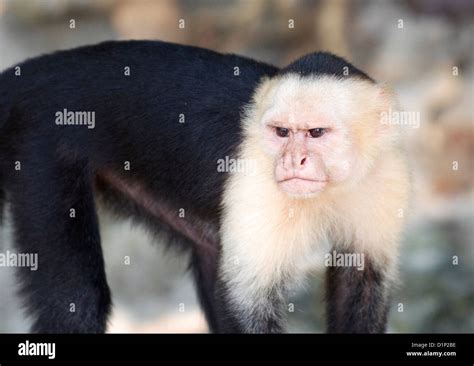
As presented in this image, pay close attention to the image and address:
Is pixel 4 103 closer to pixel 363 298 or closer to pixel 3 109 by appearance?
pixel 3 109

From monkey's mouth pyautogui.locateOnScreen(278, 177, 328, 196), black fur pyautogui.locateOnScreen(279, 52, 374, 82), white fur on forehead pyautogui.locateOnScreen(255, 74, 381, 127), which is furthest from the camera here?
black fur pyautogui.locateOnScreen(279, 52, 374, 82)

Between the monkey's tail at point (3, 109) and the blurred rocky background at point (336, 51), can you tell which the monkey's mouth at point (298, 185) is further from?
the blurred rocky background at point (336, 51)

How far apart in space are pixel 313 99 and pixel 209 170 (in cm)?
73

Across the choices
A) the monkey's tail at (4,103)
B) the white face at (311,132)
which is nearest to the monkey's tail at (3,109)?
the monkey's tail at (4,103)

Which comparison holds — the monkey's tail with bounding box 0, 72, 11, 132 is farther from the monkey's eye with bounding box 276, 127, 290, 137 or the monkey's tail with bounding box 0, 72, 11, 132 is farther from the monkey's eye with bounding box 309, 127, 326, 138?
the monkey's eye with bounding box 309, 127, 326, 138

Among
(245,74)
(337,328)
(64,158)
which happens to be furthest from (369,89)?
(64,158)

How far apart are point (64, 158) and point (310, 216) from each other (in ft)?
4.28

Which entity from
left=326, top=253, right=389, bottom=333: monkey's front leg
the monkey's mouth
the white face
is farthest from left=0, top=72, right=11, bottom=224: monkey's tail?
left=326, top=253, right=389, bottom=333: monkey's front leg

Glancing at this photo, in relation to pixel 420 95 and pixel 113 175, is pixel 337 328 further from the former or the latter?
pixel 420 95

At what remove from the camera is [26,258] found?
16.3 ft

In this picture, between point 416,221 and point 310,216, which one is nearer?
point 310,216

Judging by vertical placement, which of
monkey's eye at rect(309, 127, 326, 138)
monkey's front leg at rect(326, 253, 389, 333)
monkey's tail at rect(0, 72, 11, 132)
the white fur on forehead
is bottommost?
monkey's front leg at rect(326, 253, 389, 333)

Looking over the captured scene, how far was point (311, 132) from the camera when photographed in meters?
4.55

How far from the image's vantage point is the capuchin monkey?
4.70 meters
